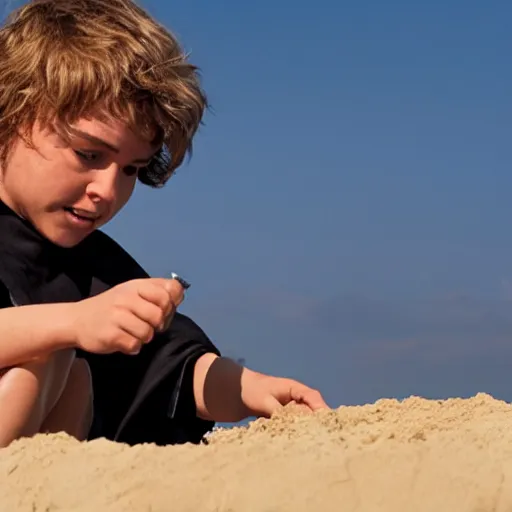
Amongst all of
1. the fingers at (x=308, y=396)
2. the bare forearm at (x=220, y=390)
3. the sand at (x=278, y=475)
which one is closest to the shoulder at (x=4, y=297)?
the bare forearm at (x=220, y=390)

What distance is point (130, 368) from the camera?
2428 mm

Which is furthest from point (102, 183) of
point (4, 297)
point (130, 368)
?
point (130, 368)

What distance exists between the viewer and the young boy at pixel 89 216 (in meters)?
1.86

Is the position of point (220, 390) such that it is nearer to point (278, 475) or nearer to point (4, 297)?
point (4, 297)

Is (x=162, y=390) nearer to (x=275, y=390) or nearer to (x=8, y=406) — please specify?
(x=275, y=390)

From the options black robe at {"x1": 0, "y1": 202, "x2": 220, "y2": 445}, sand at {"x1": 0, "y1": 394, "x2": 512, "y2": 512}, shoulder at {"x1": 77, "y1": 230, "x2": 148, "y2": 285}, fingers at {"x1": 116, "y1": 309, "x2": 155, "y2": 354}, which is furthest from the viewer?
shoulder at {"x1": 77, "y1": 230, "x2": 148, "y2": 285}

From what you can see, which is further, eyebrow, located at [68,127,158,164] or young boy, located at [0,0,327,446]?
eyebrow, located at [68,127,158,164]

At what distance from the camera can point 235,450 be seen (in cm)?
109

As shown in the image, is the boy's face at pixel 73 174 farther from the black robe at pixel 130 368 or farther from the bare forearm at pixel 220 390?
the bare forearm at pixel 220 390

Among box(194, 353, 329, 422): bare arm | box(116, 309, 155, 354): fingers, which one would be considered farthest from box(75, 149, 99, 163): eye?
box(194, 353, 329, 422): bare arm

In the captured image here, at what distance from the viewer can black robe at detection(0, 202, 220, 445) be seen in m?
2.29

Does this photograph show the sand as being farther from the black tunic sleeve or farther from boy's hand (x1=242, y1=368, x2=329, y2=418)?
the black tunic sleeve

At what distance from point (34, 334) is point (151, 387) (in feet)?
2.13

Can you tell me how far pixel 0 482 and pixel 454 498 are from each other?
0.55 m
